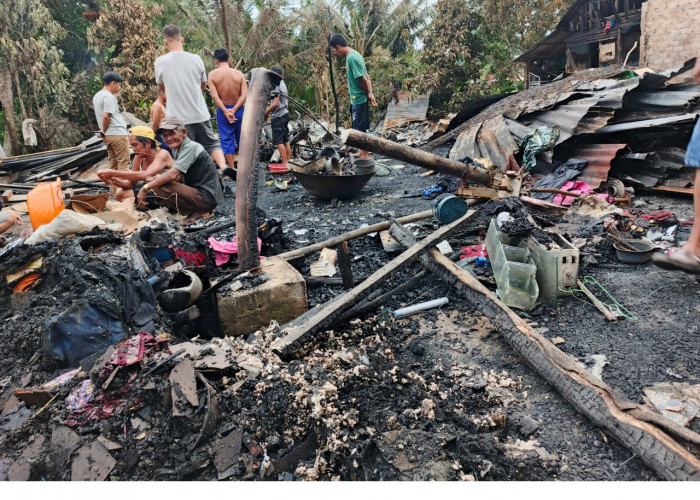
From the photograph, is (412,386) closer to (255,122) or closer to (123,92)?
(255,122)

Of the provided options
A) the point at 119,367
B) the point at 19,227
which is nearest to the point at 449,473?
the point at 119,367

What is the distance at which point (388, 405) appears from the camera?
8.10 feet

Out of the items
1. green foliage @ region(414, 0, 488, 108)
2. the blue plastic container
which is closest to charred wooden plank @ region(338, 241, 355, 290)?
the blue plastic container

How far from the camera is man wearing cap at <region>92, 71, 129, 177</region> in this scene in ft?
21.4

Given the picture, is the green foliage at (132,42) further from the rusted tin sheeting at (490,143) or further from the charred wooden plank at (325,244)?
the charred wooden plank at (325,244)

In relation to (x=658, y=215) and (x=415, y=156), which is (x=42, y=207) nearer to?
(x=415, y=156)

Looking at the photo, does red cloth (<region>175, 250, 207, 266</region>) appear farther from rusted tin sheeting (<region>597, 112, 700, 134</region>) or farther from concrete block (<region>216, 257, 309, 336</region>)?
rusted tin sheeting (<region>597, 112, 700, 134</region>)

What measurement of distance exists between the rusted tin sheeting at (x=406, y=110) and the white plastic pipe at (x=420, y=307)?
11.4m

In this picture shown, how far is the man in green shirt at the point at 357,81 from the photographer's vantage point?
283 inches

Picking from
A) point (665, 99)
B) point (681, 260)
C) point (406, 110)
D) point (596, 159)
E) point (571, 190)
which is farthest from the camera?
point (406, 110)

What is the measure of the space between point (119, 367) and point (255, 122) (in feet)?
6.60

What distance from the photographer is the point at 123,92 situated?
1408 centimetres

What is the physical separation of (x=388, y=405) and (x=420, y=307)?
1244mm

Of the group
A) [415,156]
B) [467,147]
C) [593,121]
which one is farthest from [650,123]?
[415,156]
